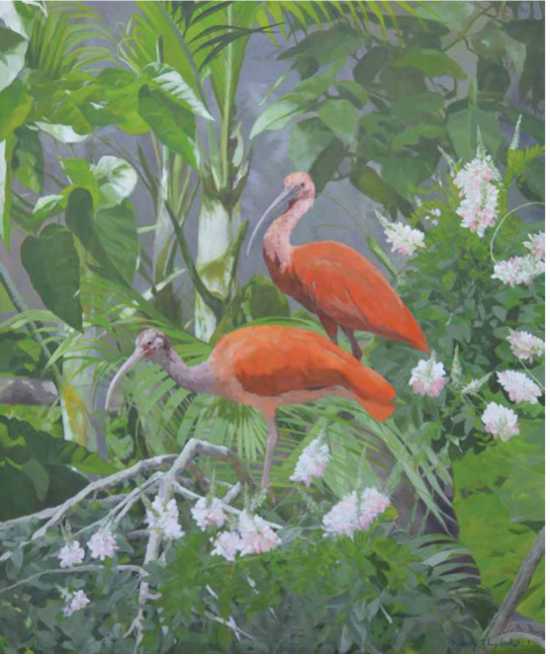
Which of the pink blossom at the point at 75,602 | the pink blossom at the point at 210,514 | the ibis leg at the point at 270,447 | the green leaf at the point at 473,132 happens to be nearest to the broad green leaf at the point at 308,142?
the green leaf at the point at 473,132

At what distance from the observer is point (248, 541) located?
1.78 metres

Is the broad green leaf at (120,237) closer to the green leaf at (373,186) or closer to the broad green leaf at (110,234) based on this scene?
the broad green leaf at (110,234)

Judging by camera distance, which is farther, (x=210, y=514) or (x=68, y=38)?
(x=68, y=38)

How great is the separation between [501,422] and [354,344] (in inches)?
14.6

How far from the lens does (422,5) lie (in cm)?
191

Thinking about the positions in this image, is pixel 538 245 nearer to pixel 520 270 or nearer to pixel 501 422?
pixel 520 270

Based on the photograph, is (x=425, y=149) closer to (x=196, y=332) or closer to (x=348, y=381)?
(x=348, y=381)

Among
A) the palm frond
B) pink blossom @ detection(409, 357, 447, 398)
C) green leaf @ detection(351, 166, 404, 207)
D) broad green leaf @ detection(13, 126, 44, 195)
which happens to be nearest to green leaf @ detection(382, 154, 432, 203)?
green leaf @ detection(351, 166, 404, 207)

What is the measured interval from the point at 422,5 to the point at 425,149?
0.34 metres

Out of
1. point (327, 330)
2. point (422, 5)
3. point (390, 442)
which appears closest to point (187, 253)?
point (327, 330)

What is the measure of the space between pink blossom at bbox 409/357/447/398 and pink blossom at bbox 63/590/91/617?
877 millimetres

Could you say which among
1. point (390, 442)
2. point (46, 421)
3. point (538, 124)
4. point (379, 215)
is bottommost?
point (46, 421)

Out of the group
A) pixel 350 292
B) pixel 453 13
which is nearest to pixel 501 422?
pixel 350 292

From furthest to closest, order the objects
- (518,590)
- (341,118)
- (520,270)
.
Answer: (341,118), (520,270), (518,590)
